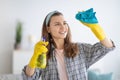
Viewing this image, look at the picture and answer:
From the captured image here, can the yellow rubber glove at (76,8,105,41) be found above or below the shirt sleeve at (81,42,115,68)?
above

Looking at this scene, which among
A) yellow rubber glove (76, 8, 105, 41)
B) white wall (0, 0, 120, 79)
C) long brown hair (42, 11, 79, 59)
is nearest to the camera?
yellow rubber glove (76, 8, 105, 41)

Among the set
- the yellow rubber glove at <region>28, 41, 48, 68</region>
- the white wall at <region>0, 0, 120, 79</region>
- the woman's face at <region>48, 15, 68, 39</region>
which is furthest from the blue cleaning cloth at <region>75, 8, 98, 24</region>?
the white wall at <region>0, 0, 120, 79</region>

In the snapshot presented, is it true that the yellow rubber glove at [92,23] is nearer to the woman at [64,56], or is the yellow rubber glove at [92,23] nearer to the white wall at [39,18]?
the woman at [64,56]

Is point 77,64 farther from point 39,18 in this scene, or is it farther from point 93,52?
point 39,18

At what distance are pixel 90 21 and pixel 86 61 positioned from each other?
0.25 meters

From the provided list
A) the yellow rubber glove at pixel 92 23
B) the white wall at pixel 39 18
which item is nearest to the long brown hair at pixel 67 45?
the yellow rubber glove at pixel 92 23

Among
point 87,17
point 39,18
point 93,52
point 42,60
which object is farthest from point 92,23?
point 39,18

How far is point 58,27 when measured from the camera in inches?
Result: 55.7

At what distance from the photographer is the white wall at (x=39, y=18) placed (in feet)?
10.3

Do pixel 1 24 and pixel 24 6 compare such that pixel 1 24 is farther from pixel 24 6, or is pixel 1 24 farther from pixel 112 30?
pixel 112 30

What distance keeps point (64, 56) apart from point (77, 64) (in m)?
0.09

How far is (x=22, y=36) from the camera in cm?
317

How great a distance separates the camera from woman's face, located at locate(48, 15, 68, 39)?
140 cm

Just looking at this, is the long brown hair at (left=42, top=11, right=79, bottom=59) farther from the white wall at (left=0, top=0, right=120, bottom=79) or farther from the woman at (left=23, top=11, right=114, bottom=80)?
the white wall at (left=0, top=0, right=120, bottom=79)
